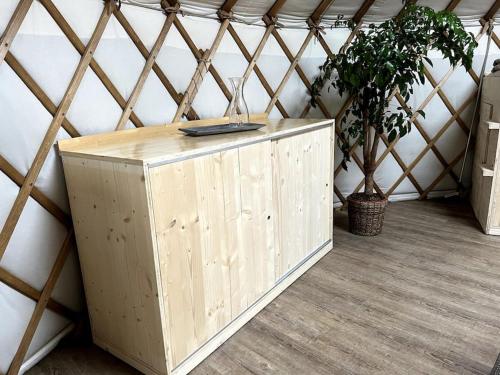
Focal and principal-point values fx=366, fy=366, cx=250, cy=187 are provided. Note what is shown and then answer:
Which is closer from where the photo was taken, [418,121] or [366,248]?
[366,248]

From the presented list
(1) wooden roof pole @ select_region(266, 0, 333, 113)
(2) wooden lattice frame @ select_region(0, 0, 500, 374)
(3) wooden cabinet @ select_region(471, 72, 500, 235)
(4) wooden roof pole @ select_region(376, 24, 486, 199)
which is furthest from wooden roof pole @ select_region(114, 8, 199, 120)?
(3) wooden cabinet @ select_region(471, 72, 500, 235)

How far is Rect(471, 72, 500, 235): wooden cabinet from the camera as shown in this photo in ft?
7.07

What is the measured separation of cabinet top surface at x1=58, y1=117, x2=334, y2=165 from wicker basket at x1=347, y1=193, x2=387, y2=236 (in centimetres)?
73

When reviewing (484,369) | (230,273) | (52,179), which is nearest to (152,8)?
(52,179)

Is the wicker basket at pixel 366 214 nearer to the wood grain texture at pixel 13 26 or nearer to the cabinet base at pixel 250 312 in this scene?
the cabinet base at pixel 250 312

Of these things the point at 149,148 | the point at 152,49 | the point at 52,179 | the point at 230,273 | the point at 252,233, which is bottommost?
the point at 230,273

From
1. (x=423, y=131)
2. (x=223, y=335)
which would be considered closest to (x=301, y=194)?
(x=223, y=335)

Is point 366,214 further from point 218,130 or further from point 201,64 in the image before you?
point 201,64

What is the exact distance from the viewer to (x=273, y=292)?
1.68 meters

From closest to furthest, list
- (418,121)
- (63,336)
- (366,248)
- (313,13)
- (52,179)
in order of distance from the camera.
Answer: (52,179), (63,336), (366,248), (313,13), (418,121)

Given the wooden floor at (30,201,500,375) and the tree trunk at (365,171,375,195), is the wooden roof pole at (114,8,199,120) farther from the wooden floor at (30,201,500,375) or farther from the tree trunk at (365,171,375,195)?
the tree trunk at (365,171,375,195)

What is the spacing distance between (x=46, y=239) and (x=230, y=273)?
27.2 inches

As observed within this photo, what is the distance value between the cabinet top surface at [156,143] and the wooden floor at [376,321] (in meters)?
0.75

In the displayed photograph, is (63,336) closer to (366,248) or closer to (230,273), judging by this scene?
(230,273)
